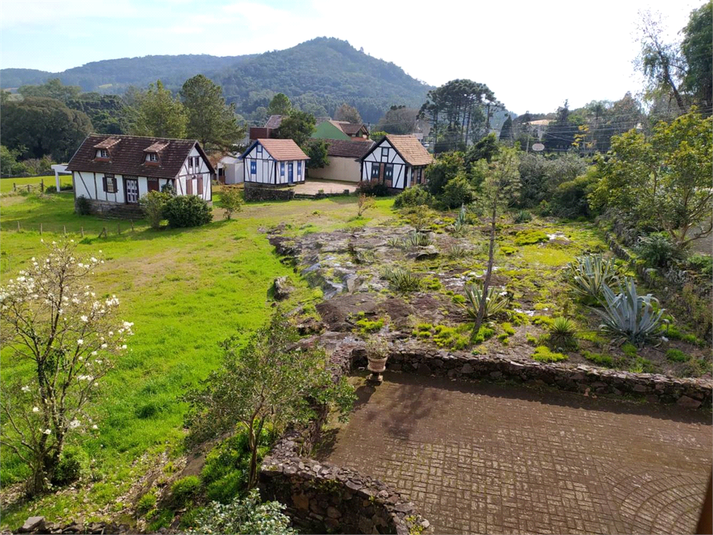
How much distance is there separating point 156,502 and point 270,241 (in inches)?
709

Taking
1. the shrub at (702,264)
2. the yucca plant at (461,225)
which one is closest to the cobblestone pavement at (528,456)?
the shrub at (702,264)

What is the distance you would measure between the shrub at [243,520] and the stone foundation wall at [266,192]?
3437 centimetres

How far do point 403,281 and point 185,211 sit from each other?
1762 centimetres

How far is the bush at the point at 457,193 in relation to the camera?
3061cm

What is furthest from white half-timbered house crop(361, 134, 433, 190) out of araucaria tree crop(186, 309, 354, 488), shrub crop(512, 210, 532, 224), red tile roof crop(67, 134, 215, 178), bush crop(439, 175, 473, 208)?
araucaria tree crop(186, 309, 354, 488)

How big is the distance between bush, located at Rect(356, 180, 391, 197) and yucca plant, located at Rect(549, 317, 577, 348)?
1136 inches

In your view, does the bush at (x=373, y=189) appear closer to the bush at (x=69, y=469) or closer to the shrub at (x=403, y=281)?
the shrub at (x=403, y=281)

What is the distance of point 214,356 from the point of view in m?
12.6

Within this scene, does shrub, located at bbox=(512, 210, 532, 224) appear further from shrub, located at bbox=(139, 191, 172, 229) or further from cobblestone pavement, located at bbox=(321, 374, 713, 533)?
shrub, located at bbox=(139, 191, 172, 229)

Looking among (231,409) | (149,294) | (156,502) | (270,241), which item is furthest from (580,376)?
(270,241)

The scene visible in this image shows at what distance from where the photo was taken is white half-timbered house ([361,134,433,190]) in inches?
1581

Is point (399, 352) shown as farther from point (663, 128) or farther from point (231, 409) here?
point (663, 128)

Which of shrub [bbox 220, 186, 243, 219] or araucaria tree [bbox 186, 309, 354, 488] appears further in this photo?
shrub [bbox 220, 186, 243, 219]

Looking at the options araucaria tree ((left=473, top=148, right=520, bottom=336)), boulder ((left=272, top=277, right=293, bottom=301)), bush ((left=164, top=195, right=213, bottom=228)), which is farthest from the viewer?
bush ((left=164, top=195, right=213, bottom=228))
